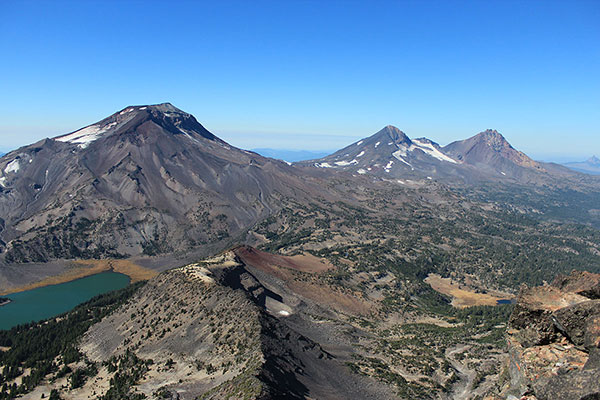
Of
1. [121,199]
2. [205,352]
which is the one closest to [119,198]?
[121,199]

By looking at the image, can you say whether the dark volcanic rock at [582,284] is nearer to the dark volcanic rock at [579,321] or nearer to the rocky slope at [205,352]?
the dark volcanic rock at [579,321]

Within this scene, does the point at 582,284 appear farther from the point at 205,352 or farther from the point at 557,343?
the point at 205,352

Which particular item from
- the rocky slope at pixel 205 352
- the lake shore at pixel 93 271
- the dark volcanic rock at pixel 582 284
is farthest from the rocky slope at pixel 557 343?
the lake shore at pixel 93 271

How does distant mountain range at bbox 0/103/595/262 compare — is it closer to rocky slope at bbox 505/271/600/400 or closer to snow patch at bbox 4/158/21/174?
snow patch at bbox 4/158/21/174

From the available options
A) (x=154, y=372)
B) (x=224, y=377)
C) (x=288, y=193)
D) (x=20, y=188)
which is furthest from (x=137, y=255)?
(x=224, y=377)

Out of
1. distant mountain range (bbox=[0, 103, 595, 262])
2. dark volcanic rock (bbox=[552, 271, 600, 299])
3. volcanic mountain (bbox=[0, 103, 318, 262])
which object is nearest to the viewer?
dark volcanic rock (bbox=[552, 271, 600, 299])

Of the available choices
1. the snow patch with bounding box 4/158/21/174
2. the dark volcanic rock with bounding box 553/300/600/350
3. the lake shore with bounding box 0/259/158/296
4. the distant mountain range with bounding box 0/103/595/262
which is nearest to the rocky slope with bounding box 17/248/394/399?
the dark volcanic rock with bounding box 553/300/600/350

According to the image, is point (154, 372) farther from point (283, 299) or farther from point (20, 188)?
point (20, 188)
